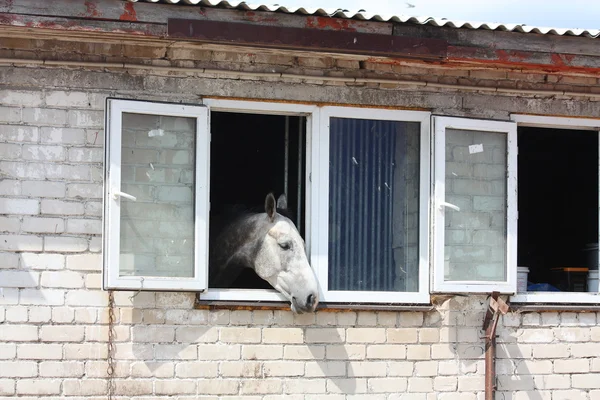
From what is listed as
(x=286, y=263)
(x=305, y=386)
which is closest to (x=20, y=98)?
(x=286, y=263)

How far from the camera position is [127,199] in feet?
23.6

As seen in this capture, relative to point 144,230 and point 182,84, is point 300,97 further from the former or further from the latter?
point 144,230

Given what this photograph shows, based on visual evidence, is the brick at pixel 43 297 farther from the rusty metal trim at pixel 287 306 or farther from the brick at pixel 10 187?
the rusty metal trim at pixel 287 306

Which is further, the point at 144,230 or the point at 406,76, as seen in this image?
the point at 406,76

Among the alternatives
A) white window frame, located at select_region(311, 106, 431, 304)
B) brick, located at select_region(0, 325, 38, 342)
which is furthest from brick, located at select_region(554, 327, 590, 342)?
brick, located at select_region(0, 325, 38, 342)

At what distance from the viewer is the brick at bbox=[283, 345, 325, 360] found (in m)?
7.59

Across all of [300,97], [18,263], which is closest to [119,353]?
[18,263]

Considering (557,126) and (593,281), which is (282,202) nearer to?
(557,126)

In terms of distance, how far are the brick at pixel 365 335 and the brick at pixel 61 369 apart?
200cm

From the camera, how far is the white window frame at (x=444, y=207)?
25.3ft

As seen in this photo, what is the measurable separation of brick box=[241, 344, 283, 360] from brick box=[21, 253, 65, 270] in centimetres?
147

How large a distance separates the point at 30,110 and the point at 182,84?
1.11m

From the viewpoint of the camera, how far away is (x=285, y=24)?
7.18m

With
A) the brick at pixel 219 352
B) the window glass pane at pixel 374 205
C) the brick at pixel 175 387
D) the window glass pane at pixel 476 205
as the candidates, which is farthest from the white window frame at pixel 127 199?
the window glass pane at pixel 476 205
